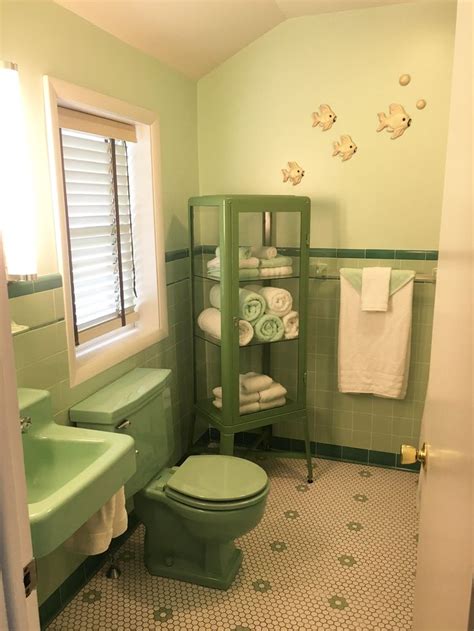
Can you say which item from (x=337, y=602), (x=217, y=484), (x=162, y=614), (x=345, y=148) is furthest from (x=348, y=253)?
(x=162, y=614)

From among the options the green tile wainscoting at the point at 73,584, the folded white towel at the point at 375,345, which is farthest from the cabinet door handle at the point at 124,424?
the folded white towel at the point at 375,345

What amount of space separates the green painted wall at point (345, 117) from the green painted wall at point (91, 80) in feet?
0.90

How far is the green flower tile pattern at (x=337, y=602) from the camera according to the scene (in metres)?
2.01

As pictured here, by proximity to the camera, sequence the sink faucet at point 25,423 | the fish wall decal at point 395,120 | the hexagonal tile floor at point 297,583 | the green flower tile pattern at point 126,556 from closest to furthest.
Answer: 1. the sink faucet at point 25,423
2. the hexagonal tile floor at point 297,583
3. the green flower tile pattern at point 126,556
4. the fish wall decal at point 395,120

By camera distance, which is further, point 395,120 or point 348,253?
point 348,253

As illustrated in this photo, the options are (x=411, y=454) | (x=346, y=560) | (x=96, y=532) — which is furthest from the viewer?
(x=346, y=560)

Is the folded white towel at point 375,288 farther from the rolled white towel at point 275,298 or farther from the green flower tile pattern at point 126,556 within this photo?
the green flower tile pattern at point 126,556

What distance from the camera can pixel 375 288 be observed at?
269 centimetres

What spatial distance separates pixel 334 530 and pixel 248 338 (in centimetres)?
97

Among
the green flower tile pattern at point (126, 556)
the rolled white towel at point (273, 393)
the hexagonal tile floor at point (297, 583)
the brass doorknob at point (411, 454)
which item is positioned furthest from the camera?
the rolled white towel at point (273, 393)

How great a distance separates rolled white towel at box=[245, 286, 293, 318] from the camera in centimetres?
262

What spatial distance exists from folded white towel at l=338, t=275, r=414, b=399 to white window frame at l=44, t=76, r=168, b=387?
3.13ft

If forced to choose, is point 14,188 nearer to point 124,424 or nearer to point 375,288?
point 124,424

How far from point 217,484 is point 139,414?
408 millimetres
